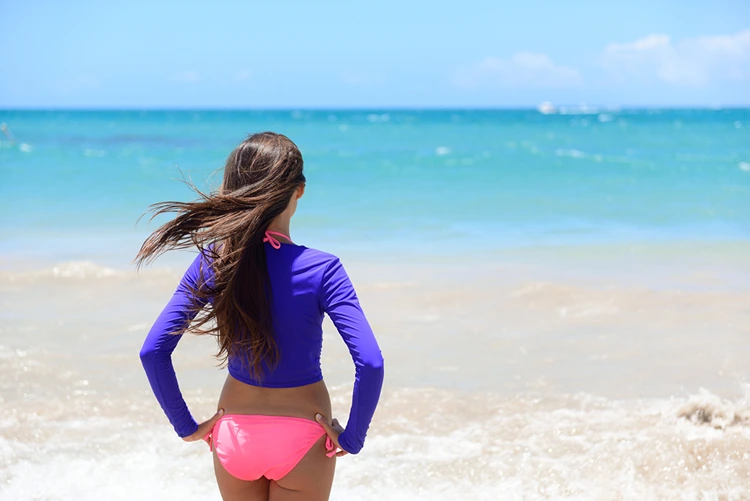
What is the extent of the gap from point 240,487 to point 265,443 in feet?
0.62

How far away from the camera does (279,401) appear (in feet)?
6.64

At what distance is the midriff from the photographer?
2.02 meters

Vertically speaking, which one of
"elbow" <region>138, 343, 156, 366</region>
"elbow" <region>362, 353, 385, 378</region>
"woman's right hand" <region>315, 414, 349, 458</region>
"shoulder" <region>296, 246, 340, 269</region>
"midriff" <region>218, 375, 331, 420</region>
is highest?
"shoulder" <region>296, 246, 340, 269</region>

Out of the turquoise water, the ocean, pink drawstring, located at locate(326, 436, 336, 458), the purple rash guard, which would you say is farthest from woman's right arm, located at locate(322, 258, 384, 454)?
the turquoise water

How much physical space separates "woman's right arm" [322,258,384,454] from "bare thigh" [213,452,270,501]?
350 millimetres

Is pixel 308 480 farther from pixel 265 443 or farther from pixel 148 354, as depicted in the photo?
pixel 148 354

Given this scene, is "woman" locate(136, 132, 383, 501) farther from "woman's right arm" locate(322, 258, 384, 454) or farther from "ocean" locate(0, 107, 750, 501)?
"ocean" locate(0, 107, 750, 501)

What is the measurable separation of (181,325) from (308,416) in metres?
0.43

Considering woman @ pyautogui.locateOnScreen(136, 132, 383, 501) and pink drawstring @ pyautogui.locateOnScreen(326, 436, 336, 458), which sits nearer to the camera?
woman @ pyautogui.locateOnScreen(136, 132, 383, 501)

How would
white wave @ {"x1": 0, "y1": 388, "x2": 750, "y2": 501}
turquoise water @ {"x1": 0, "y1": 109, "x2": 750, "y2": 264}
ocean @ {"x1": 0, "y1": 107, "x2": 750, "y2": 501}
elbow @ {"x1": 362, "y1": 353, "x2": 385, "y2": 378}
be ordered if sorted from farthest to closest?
turquoise water @ {"x1": 0, "y1": 109, "x2": 750, "y2": 264} → ocean @ {"x1": 0, "y1": 107, "x2": 750, "y2": 501} → white wave @ {"x1": 0, "y1": 388, "x2": 750, "y2": 501} → elbow @ {"x1": 362, "y1": 353, "x2": 385, "y2": 378}

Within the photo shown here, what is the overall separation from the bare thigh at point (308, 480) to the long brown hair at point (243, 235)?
0.28 meters

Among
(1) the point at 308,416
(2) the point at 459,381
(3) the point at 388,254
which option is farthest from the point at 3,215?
(1) the point at 308,416

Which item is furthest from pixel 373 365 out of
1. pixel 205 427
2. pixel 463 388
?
pixel 463 388

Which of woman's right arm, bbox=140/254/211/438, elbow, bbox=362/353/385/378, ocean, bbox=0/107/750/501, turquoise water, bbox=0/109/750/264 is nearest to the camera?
elbow, bbox=362/353/385/378
